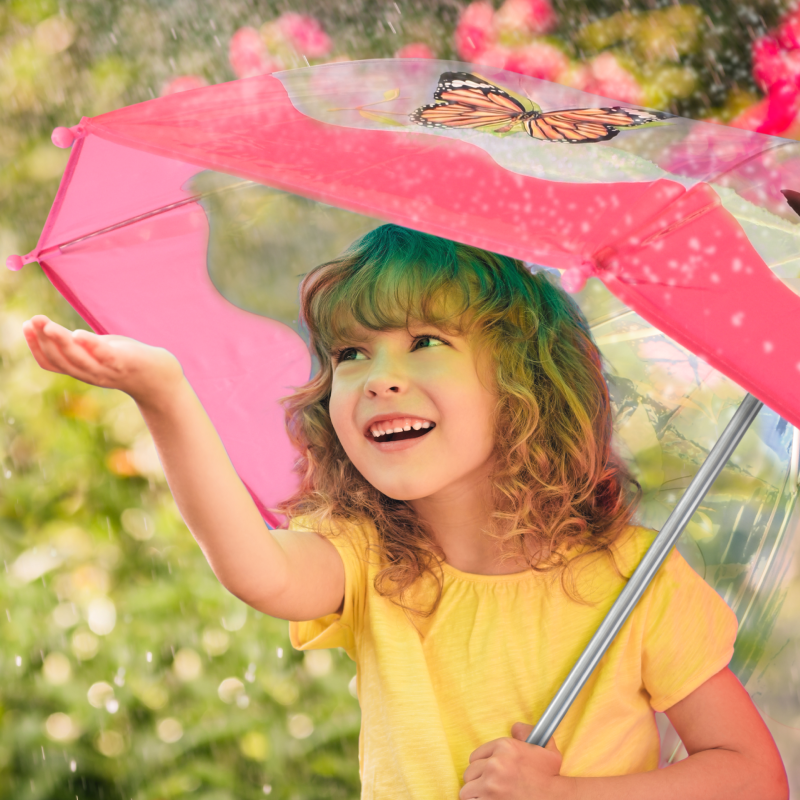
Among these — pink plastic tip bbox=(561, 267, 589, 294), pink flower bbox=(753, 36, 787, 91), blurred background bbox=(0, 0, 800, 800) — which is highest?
pink plastic tip bbox=(561, 267, 589, 294)

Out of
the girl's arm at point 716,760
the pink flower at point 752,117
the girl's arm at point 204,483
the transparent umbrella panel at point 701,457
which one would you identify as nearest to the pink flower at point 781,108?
the pink flower at point 752,117

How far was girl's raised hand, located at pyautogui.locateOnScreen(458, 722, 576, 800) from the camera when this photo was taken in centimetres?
106

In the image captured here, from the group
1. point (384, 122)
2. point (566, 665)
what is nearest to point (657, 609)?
point (566, 665)

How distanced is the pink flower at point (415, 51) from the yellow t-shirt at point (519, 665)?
4.53 ft

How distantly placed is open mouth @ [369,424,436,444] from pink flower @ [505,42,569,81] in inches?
49.3

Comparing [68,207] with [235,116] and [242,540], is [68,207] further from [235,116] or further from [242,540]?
[242,540]

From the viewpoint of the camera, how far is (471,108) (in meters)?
1.06

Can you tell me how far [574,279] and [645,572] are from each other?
582 millimetres

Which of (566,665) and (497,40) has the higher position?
(497,40)

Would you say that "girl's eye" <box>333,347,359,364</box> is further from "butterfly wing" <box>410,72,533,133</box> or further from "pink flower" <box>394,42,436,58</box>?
"pink flower" <box>394,42,436,58</box>

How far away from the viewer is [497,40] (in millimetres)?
2186

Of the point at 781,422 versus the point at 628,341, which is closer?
the point at 781,422

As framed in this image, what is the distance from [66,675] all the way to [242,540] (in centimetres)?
138

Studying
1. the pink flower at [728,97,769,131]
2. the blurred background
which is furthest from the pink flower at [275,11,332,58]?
the pink flower at [728,97,769,131]
